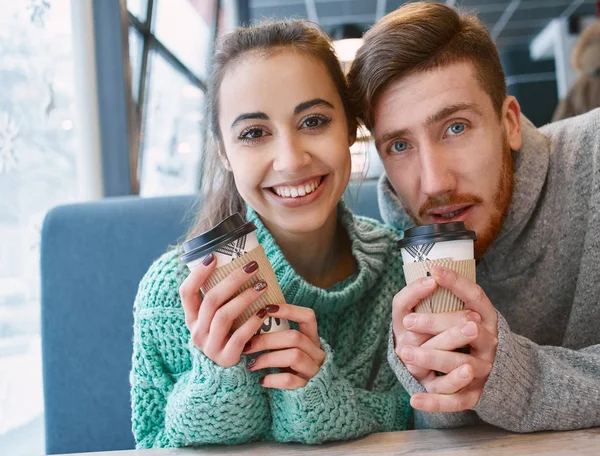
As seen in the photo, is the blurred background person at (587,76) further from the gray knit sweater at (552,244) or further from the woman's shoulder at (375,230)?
the woman's shoulder at (375,230)

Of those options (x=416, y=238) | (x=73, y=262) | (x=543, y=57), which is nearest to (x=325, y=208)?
(x=416, y=238)

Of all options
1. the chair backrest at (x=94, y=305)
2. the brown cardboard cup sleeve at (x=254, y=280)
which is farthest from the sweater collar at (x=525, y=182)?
the chair backrest at (x=94, y=305)

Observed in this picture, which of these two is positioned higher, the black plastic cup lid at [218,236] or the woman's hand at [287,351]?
the black plastic cup lid at [218,236]

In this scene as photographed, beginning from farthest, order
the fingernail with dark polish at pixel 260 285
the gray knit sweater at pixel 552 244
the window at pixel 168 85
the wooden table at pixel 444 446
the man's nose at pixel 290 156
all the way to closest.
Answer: the window at pixel 168 85 → the gray knit sweater at pixel 552 244 → the man's nose at pixel 290 156 → the fingernail with dark polish at pixel 260 285 → the wooden table at pixel 444 446

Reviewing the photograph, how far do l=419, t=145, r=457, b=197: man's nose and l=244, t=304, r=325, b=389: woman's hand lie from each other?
1.34 feet

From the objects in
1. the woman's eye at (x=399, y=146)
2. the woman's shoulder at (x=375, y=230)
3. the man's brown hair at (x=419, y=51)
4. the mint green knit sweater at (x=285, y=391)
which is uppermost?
the man's brown hair at (x=419, y=51)

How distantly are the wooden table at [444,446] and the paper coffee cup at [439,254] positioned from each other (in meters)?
0.21

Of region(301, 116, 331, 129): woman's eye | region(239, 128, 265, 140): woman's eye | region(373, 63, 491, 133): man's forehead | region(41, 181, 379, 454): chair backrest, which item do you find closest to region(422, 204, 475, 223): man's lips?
region(373, 63, 491, 133): man's forehead

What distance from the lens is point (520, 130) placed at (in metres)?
1.44

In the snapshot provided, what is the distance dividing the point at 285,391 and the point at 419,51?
78 centimetres

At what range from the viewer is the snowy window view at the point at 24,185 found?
5.66ft

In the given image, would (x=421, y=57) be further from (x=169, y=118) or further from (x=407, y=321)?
(x=169, y=118)

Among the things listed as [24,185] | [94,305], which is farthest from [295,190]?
[24,185]

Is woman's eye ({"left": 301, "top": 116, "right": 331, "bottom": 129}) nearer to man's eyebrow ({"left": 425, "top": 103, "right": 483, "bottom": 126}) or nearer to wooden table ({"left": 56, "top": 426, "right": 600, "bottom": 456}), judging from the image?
man's eyebrow ({"left": 425, "top": 103, "right": 483, "bottom": 126})
